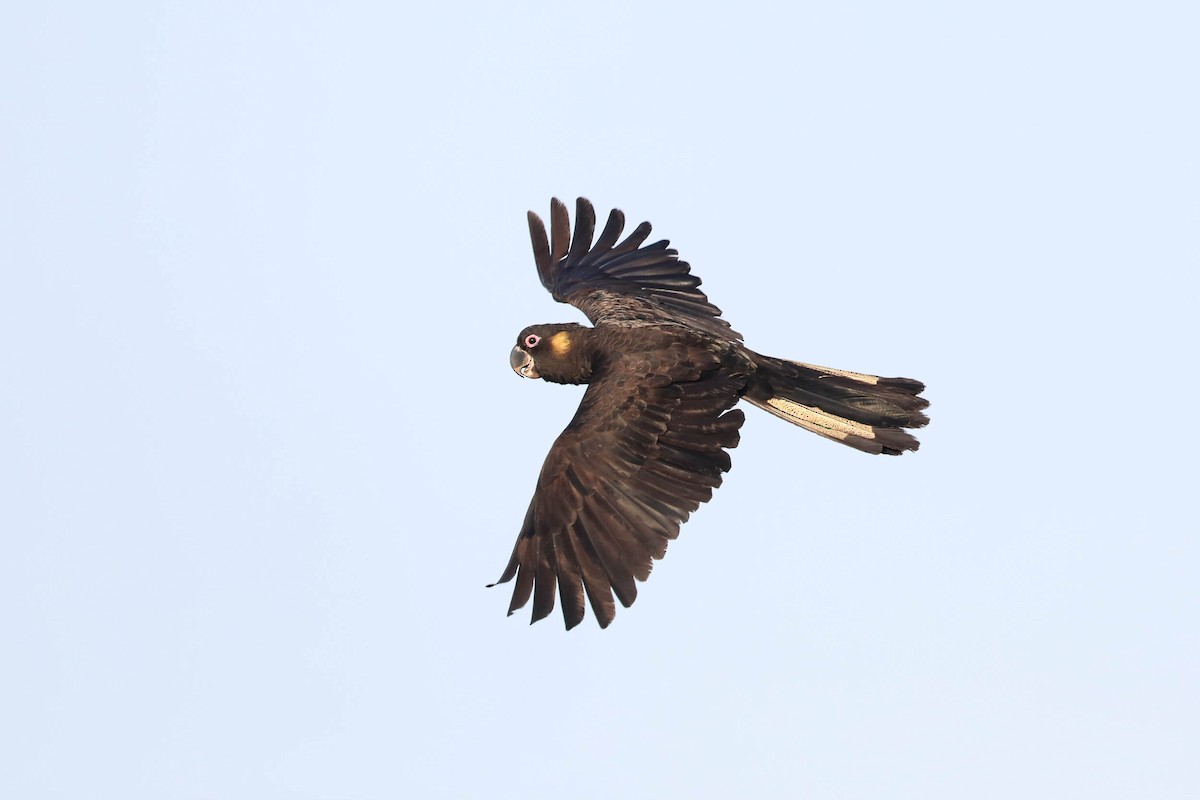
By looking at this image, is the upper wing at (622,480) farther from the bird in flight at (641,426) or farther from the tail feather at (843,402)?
the tail feather at (843,402)

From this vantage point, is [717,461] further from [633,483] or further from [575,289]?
[575,289]

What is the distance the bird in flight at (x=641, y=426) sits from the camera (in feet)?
50.5

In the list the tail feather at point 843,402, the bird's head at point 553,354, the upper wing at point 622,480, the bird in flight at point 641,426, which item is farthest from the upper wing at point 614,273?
the upper wing at point 622,480

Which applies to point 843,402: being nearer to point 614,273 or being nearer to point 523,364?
point 523,364

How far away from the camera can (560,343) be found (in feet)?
58.7

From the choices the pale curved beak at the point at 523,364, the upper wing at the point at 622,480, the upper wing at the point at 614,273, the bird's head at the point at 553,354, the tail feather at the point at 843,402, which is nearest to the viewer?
the upper wing at the point at 622,480

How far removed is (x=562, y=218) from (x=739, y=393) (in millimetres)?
5127

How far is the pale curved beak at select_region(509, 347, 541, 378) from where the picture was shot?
1823 cm

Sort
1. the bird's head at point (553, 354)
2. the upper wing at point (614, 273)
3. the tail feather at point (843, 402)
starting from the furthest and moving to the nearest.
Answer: the upper wing at point (614, 273), the bird's head at point (553, 354), the tail feather at point (843, 402)

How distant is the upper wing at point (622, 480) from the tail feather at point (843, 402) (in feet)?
2.81

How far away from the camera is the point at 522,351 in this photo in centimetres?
1825

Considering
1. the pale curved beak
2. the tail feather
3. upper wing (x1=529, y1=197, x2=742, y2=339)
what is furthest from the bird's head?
the tail feather

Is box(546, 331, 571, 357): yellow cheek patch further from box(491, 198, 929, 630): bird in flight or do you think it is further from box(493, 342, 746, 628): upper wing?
box(493, 342, 746, 628): upper wing

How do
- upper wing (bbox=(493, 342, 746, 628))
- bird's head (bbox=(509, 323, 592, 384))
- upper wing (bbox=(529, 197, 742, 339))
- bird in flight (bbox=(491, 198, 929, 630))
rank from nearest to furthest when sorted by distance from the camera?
upper wing (bbox=(493, 342, 746, 628)), bird in flight (bbox=(491, 198, 929, 630)), bird's head (bbox=(509, 323, 592, 384)), upper wing (bbox=(529, 197, 742, 339))
